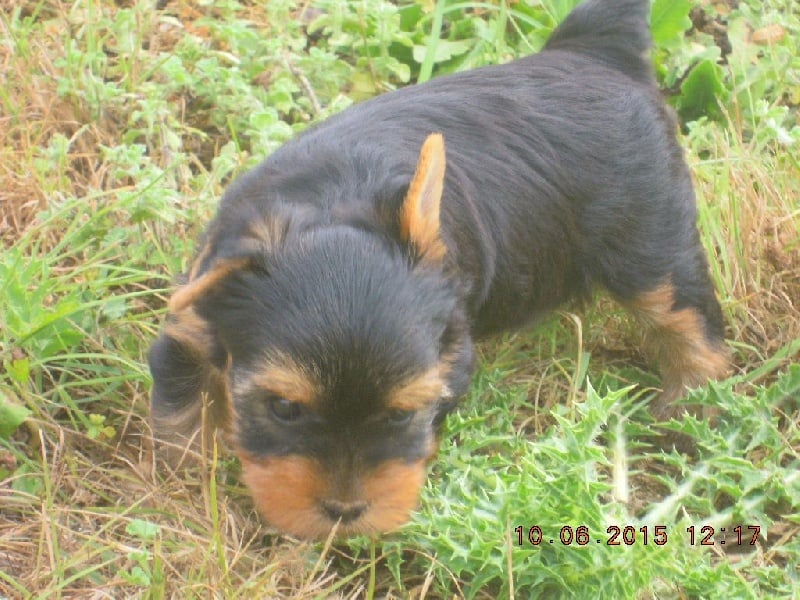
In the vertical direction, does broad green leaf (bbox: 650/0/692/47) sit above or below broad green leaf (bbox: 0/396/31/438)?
above

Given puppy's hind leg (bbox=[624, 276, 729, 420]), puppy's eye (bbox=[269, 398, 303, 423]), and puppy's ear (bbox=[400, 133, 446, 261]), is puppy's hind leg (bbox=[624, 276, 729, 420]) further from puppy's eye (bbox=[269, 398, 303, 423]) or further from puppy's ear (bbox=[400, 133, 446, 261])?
puppy's eye (bbox=[269, 398, 303, 423])

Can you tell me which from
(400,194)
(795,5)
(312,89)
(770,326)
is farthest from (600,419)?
(795,5)

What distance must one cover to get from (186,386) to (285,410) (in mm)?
937

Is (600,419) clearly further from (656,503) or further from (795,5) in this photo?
(795,5)

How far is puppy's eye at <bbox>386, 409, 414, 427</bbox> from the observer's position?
3.66 meters

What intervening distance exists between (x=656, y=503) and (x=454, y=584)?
953 mm

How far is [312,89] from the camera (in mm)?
6930

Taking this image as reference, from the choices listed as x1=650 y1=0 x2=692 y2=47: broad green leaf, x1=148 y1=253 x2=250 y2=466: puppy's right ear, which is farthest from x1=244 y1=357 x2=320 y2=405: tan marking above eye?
x1=650 y1=0 x2=692 y2=47: broad green leaf

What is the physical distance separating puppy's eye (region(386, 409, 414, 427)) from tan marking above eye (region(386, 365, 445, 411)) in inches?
1.0

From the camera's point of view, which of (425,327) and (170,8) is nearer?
(425,327)

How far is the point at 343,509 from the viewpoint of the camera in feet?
12.0

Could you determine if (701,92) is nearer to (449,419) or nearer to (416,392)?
(449,419)
